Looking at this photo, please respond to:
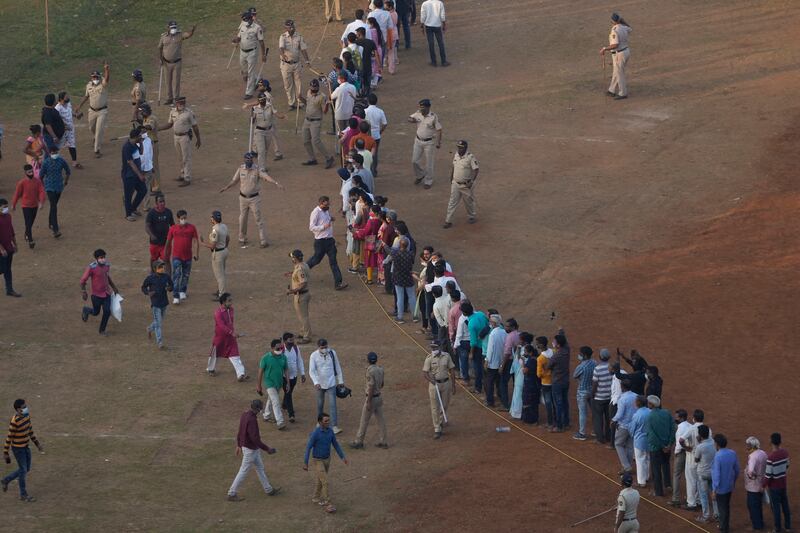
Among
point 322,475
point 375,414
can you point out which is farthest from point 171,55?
point 322,475

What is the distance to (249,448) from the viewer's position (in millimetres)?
22094

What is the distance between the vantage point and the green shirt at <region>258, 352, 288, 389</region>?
23969 millimetres

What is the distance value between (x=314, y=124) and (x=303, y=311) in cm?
778

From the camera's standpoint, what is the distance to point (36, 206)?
1179 inches

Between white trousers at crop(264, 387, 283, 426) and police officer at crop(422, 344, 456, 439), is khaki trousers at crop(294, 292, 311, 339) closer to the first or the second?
white trousers at crop(264, 387, 283, 426)

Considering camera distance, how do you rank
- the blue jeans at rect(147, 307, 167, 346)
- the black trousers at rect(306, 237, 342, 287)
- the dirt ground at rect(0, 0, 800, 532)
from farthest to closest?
the black trousers at rect(306, 237, 342, 287)
the blue jeans at rect(147, 307, 167, 346)
the dirt ground at rect(0, 0, 800, 532)

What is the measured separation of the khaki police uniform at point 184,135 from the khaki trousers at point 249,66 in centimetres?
482

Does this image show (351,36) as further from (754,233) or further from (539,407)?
(539,407)

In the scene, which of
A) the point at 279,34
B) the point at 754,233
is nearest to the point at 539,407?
the point at 754,233

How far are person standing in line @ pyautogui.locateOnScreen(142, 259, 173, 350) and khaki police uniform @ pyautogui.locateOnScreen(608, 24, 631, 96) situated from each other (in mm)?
15637

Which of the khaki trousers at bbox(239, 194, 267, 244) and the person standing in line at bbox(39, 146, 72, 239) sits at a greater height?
the person standing in line at bbox(39, 146, 72, 239)

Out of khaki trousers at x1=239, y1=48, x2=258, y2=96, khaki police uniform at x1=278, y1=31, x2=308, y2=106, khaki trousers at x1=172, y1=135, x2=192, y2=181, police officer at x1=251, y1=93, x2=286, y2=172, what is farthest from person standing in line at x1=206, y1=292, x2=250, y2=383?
khaki trousers at x1=239, y1=48, x2=258, y2=96

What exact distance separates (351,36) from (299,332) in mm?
10968

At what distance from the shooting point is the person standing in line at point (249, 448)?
867 inches
